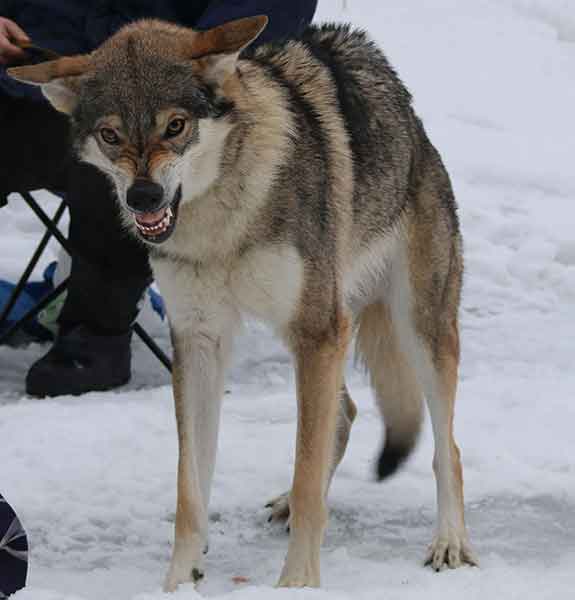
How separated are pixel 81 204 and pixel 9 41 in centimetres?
105

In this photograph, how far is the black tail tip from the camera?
14.4ft

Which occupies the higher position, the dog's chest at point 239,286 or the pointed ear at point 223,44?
the pointed ear at point 223,44

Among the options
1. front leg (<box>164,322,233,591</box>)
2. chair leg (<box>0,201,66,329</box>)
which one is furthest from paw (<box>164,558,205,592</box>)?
chair leg (<box>0,201,66,329</box>)

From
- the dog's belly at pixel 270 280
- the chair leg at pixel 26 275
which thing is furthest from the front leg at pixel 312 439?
the chair leg at pixel 26 275

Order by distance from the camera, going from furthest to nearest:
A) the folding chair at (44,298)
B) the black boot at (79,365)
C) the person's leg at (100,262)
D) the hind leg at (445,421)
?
the folding chair at (44,298) < the black boot at (79,365) < the person's leg at (100,262) < the hind leg at (445,421)

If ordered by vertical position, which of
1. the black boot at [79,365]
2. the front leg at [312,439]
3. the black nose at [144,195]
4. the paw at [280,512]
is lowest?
the black boot at [79,365]

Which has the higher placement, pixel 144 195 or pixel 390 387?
pixel 144 195

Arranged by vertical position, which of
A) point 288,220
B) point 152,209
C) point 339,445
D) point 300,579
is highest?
point 152,209

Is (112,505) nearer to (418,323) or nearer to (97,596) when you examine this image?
(97,596)

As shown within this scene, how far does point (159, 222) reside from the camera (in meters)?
3.38

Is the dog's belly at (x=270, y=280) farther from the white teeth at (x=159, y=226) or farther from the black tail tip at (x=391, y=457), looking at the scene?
the black tail tip at (x=391, y=457)

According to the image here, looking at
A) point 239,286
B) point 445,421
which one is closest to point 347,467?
point 445,421

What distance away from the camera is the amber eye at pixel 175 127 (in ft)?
10.9

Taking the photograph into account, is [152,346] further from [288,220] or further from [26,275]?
[288,220]
